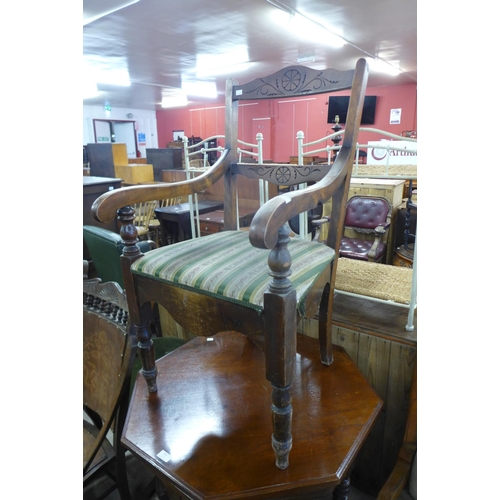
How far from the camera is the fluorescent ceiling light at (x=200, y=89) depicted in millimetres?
7590

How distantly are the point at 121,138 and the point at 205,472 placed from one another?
13.8m

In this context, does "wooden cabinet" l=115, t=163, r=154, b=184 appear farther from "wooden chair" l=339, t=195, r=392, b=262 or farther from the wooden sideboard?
"wooden chair" l=339, t=195, r=392, b=262

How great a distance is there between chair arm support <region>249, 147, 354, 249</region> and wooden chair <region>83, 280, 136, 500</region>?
696mm

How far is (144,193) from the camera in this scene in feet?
3.28

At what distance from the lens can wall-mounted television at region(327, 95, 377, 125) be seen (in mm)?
8054

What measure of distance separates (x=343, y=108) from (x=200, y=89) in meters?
3.30

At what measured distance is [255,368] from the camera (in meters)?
1.18

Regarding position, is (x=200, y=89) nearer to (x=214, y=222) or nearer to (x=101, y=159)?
(x=101, y=159)

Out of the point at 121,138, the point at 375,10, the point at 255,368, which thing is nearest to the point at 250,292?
the point at 255,368

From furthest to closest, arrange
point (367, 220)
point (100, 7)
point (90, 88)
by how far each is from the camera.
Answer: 1. point (90, 88)
2. point (100, 7)
3. point (367, 220)

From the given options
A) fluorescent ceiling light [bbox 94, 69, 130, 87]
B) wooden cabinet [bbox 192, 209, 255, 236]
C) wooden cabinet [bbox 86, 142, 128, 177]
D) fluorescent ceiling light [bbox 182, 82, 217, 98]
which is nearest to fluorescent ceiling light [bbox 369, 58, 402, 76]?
fluorescent ceiling light [bbox 182, 82, 217, 98]

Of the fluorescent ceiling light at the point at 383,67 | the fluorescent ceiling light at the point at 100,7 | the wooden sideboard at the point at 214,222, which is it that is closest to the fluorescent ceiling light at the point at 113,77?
the fluorescent ceiling light at the point at 100,7

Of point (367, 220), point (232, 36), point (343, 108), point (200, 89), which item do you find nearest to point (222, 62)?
point (232, 36)

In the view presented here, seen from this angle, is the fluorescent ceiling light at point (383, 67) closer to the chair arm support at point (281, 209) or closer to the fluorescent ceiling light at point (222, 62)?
the fluorescent ceiling light at point (222, 62)
